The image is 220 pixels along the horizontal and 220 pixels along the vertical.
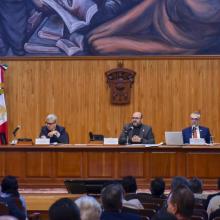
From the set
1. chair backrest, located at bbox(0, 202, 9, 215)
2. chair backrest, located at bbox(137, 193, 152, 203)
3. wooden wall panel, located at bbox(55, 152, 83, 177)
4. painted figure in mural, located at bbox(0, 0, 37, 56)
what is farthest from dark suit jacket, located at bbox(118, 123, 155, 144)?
chair backrest, located at bbox(0, 202, 9, 215)

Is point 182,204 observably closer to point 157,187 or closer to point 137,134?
point 157,187

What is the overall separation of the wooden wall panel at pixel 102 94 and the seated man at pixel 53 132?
2.44 m

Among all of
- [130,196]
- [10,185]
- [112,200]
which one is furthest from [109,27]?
[112,200]

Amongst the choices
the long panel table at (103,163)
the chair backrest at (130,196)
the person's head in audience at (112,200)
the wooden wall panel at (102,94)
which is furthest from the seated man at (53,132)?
the person's head in audience at (112,200)

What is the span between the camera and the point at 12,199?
713cm

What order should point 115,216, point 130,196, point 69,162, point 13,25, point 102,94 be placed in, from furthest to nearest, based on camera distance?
1. point 13,25
2. point 102,94
3. point 69,162
4. point 130,196
5. point 115,216

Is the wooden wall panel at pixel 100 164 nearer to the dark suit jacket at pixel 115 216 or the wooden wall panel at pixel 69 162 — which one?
the wooden wall panel at pixel 69 162

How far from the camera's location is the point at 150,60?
15.0m

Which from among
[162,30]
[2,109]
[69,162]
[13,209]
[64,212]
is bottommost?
[13,209]

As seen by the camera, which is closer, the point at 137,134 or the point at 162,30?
the point at 137,134

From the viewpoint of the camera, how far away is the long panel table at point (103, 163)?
1153cm

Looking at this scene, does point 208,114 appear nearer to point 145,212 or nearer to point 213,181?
point 213,181

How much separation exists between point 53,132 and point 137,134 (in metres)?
1.70

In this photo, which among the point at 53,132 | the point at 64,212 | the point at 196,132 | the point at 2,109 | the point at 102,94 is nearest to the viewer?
the point at 64,212
